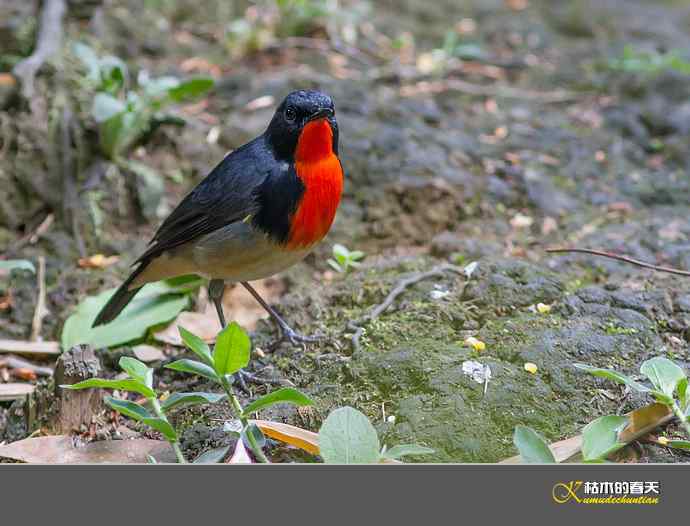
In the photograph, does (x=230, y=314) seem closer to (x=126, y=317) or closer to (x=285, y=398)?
(x=126, y=317)

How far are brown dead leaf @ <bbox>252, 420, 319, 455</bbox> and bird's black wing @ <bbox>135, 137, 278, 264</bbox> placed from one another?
127 centimetres

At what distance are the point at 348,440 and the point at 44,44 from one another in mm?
4552

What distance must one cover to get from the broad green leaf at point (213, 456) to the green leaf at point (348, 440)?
443 mm

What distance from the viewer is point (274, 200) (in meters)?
4.04

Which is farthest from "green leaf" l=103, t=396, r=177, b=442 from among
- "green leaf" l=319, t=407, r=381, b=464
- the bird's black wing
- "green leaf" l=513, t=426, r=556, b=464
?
the bird's black wing

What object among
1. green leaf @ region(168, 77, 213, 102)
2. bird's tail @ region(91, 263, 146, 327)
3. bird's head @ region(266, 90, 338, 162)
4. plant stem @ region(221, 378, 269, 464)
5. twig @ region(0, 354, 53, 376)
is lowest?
twig @ region(0, 354, 53, 376)

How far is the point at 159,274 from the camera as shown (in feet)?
15.0

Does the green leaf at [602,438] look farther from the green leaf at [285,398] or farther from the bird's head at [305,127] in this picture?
the bird's head at [305,127]

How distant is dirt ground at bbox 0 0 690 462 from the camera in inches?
140

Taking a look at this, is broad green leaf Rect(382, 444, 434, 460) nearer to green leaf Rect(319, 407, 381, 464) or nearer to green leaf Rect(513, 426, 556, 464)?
green leaf Rect(319, 407, 381, 464)

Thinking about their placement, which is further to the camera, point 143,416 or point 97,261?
point 97,261

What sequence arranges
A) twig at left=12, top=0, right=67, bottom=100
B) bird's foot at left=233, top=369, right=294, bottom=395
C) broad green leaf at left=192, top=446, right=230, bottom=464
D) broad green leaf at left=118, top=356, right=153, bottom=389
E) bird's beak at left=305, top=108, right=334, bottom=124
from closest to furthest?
broad green leaf at left=192, top=446, right=230, bottom=464, broad green leaf at left=118, top=356, right=153, bottom=389, bird's foot at left=233, top=369, right=294, bottom=395, bird's beak at left=305, top=108, right=334, bottom=124, twig at left=12, top=0, right=67, bottom=100

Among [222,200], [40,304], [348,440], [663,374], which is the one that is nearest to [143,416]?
[348,440]
